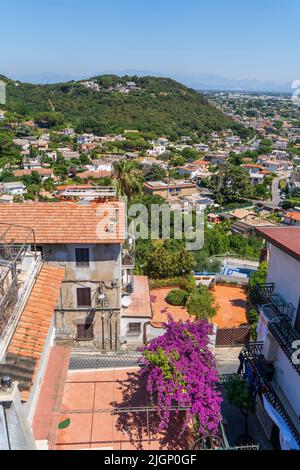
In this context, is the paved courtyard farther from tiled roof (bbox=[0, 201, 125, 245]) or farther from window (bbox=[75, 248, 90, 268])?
tiled roof (bbox=[0, 201, 125, 245])

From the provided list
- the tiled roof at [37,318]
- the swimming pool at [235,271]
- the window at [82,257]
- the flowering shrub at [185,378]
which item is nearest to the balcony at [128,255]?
the window at [82,257]

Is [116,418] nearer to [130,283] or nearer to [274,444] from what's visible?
[274,444]

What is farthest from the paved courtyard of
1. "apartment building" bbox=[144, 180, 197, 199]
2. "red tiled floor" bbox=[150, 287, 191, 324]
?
"apartment building" bbox=[144, 180, 197, 199]

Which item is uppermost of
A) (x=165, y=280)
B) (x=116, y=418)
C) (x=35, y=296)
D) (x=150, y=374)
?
(x=35, y=296)

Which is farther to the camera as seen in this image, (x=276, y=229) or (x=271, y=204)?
(x=271, y=204)

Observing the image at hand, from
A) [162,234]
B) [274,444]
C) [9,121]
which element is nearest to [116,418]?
[274,444]
